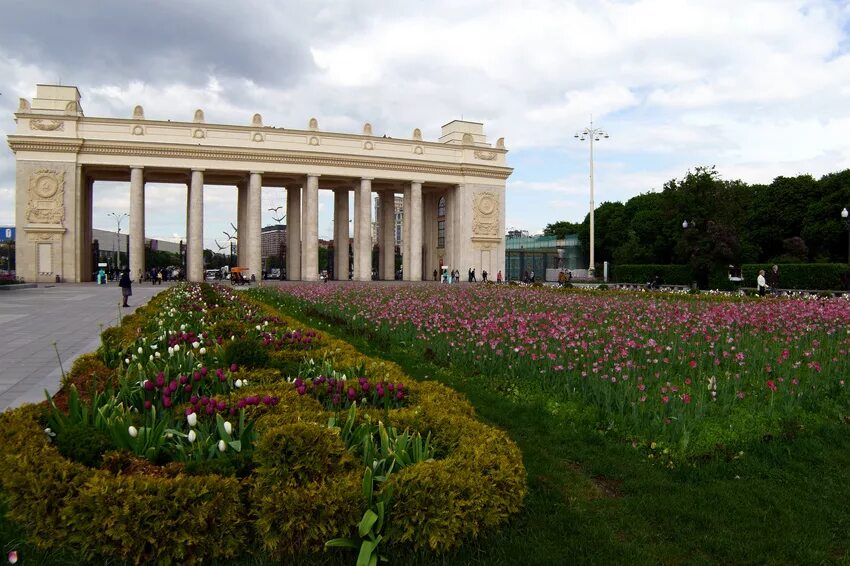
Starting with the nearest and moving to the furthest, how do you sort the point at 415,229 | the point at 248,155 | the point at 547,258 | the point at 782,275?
the point at 782,275
the point at 248,155
the point at 415,229
the point at 547,258

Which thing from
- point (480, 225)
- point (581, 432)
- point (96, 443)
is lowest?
point (581, 432)

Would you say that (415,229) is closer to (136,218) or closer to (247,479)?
(136,218)

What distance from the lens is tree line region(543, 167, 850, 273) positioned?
38.1 metres

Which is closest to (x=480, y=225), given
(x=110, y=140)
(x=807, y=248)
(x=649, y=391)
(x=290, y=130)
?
(x=290, y=130)

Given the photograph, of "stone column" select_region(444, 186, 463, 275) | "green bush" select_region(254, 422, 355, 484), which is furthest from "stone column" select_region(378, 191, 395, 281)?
"green bush" select_region(254, 422, 355, 484)

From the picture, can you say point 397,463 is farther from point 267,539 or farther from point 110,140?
point 110,140

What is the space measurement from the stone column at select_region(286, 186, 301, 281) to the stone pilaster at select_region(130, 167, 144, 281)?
12.5 m

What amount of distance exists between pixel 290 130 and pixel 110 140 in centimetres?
1305

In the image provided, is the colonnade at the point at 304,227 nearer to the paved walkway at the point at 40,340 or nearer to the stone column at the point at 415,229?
the stone column at the point at 415,229

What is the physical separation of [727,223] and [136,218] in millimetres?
40182

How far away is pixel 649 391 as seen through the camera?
7078mm

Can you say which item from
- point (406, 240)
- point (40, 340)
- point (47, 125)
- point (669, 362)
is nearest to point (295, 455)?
point (669, 362)

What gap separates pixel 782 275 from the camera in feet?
118

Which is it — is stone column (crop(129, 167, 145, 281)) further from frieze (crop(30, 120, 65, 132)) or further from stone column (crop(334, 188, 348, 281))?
stone column (crop(334, 188, 348, 281))
